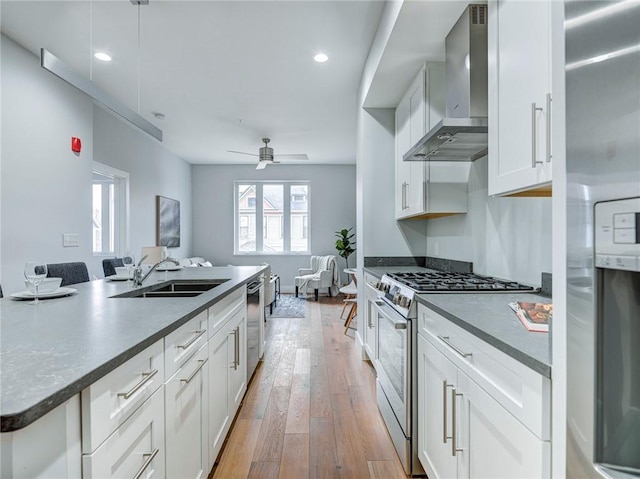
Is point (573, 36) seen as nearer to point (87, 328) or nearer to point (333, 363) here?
point (87, 328)

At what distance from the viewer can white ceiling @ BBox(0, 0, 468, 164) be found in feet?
8.16

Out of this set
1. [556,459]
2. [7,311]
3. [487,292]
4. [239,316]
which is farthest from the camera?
[239,316]

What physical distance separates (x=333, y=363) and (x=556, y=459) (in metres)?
2.71

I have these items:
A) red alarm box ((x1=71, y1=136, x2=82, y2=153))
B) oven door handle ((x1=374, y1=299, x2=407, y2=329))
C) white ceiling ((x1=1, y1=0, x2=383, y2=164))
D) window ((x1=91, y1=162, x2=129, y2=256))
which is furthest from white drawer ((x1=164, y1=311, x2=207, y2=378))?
window ((x1=91, y1=162, x2=129, y2=256))

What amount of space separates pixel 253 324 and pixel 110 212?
133 inches

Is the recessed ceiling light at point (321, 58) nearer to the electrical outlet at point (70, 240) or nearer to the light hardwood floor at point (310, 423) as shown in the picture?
the light hardwood floor at point (310, 423)

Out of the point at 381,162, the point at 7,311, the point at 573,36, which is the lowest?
the point at 7,311

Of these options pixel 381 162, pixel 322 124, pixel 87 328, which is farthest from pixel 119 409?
pixel 322 124

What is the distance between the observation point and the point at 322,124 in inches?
204

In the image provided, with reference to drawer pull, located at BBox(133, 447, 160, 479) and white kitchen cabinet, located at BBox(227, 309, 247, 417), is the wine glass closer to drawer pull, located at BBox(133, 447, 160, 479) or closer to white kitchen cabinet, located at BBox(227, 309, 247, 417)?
white kitchen cabinet, located at BBox(227, 309, 247, 417)

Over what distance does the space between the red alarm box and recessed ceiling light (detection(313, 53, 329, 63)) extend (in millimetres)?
2590

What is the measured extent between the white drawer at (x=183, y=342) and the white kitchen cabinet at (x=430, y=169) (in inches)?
72.1

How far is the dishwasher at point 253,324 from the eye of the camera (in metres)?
2.70

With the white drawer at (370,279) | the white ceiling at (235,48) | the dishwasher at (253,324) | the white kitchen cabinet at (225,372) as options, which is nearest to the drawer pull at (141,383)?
the white kitchen cabinet at (225,372)
